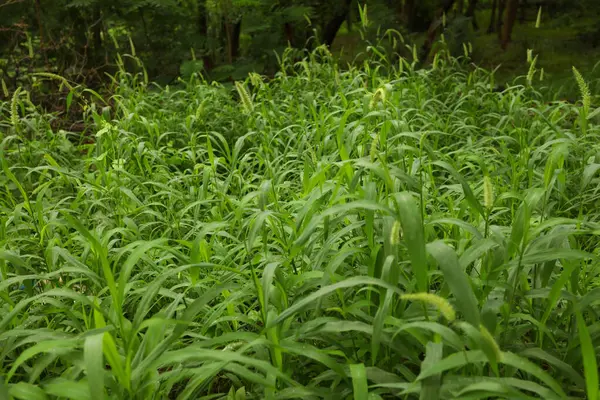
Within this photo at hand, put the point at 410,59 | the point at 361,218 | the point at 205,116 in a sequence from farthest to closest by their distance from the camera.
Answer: the point at 410,59
the point at 205,116
the point at 361,218

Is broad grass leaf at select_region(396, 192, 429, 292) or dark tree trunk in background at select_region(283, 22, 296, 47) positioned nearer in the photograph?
broad grass leaf at select_region(396, 192, 429, 292)

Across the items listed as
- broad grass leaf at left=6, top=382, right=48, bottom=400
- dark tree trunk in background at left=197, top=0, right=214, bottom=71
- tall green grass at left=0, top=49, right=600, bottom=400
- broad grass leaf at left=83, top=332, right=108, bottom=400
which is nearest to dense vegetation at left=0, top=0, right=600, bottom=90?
dark tree trunk in background at left=197, top=0, right=214, bottom=71

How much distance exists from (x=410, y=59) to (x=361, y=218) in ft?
14.2

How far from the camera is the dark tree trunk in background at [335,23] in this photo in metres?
6.34

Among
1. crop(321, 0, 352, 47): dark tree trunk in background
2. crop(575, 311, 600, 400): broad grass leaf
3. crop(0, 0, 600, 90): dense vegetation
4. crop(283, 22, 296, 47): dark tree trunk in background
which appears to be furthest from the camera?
crop(321, 0, 352, 47): dark tree trunk in background

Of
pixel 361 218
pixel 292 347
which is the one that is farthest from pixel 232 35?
pixel 292 347

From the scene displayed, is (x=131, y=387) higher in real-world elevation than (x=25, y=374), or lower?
higher

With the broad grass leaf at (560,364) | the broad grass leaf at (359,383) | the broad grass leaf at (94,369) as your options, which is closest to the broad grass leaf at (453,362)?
the broad grass leaf at (359,383)

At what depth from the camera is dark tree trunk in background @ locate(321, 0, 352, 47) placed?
6344 mm

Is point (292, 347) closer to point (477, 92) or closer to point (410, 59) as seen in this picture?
point (477, 92)

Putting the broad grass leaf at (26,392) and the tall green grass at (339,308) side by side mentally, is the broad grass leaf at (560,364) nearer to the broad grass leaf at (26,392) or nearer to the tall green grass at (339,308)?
the tall green grass at (339,308)

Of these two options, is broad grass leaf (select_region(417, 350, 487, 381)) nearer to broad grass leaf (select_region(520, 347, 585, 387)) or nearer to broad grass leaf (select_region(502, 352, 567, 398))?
broad grass leaf (select_region(502, 352, 567, 398))

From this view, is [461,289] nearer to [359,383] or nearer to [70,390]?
[359,383]

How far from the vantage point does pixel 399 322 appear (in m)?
1.13
